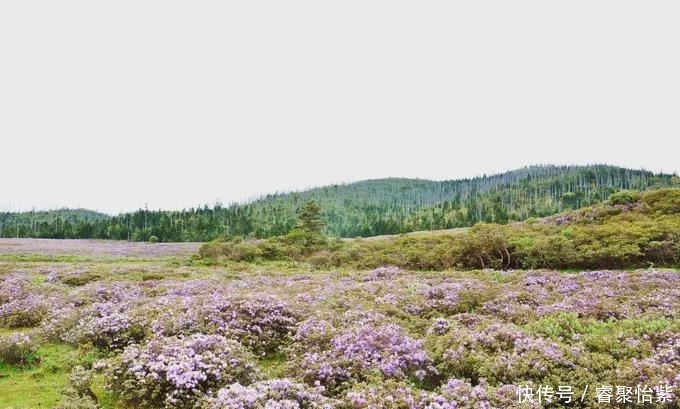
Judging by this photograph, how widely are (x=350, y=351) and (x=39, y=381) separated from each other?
665 centimetres

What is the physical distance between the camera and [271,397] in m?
7.12

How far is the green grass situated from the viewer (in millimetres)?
8418

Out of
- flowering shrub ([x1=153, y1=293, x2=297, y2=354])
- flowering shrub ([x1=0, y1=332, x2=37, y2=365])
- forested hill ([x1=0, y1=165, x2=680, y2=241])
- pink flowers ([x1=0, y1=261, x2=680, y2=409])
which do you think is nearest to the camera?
pink flowers ([x1=0, y1=261, x2=680, y2=409])

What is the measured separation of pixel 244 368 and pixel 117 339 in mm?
4368

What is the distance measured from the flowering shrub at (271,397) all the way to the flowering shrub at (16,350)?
6.47 meters

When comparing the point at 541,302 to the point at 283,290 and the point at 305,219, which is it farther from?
the point at 305,219

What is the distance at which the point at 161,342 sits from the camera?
9.18 m

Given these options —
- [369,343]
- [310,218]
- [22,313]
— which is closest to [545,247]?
[369,343]

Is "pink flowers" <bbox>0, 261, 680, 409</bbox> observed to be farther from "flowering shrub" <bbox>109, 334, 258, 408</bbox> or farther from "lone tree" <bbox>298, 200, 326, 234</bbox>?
"lone tree" <bbox>298, 200, 326, 234</bbox>

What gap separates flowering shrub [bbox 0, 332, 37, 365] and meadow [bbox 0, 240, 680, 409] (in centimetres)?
3

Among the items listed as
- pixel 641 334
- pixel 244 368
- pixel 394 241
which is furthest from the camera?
pixel 394 241

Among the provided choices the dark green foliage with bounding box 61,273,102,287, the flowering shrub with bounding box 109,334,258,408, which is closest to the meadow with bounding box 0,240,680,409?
the flowering shrub with bounding box 109,334,258,408

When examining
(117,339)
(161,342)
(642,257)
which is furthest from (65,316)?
(642,257)

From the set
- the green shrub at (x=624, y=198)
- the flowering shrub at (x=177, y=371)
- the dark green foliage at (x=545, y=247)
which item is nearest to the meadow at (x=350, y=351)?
the flowering shrub at (x=177, y=371)
